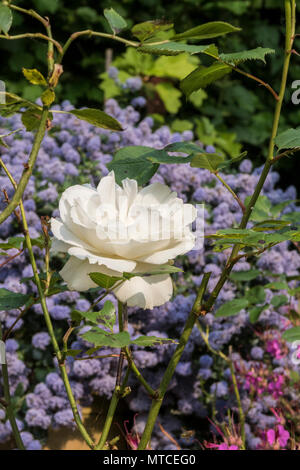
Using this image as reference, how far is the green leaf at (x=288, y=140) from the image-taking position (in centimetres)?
75

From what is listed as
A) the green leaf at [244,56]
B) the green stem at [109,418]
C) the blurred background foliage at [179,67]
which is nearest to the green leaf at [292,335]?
the green stem at [109,418]

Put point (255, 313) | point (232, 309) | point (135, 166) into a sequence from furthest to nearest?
point (255, 313)
point (232, 309)
point (135, 166)

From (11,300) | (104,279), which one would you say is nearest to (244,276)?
(11,300)

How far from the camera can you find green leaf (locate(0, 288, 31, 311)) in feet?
2.59

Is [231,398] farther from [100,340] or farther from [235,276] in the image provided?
[100,340]

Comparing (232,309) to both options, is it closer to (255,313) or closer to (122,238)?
(255,313)

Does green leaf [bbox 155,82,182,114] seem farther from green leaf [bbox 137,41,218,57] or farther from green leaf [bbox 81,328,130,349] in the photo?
green leaf [bbox 81,328,130,349]

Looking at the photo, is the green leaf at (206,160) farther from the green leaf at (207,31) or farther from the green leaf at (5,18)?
the green leaf at (5,18)

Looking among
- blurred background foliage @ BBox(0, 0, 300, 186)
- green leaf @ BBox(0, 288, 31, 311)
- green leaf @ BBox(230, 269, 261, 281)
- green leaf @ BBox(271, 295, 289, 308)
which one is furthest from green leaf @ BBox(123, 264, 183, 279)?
blurred background foliage @ BBox(0, 0, 300, 186)

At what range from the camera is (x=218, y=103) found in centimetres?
369

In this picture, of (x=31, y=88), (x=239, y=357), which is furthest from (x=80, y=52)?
(x=239, y=357)

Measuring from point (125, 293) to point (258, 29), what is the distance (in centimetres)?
354

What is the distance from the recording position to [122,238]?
62 centimetres

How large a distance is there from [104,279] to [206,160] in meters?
0.24
